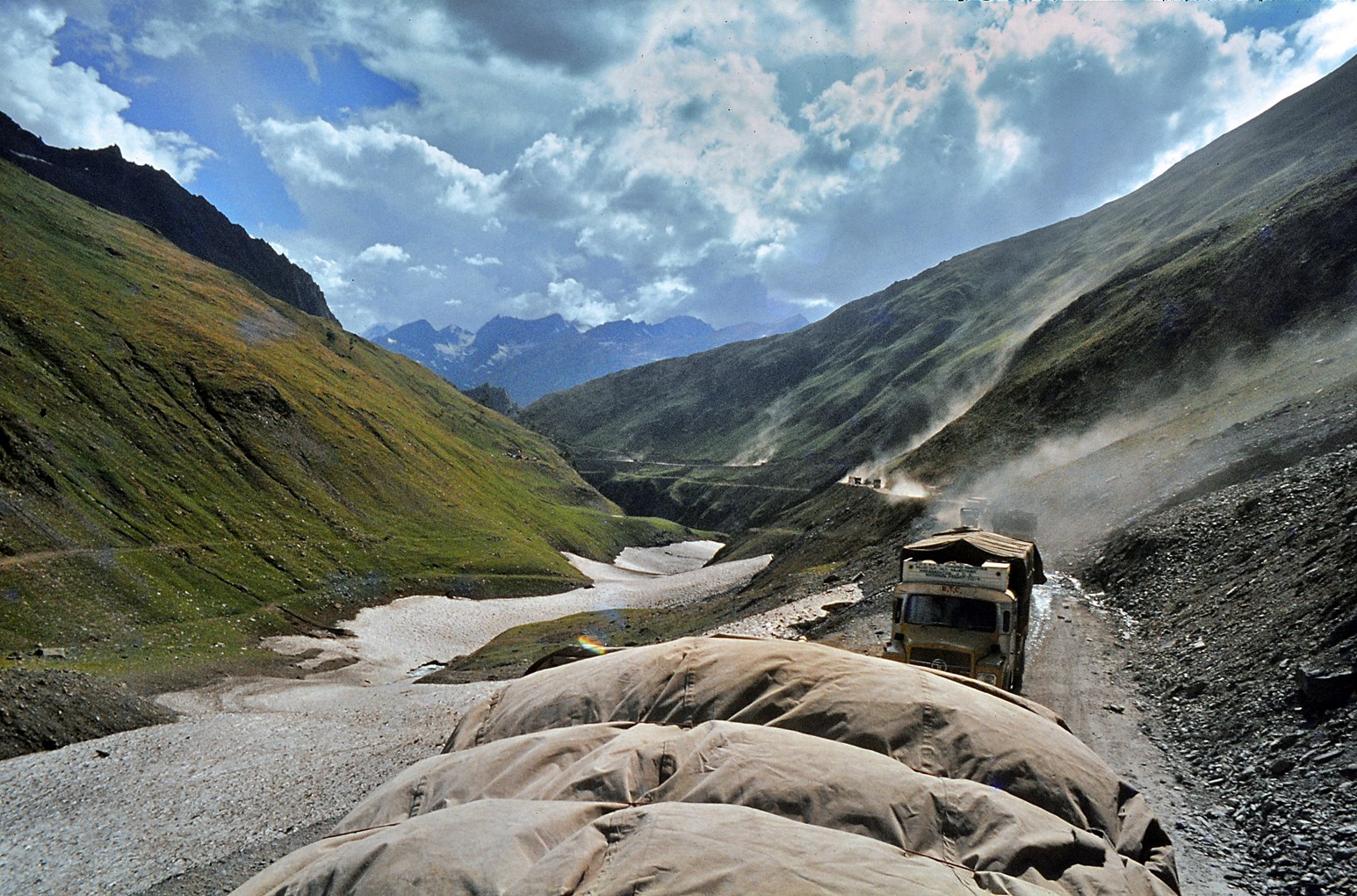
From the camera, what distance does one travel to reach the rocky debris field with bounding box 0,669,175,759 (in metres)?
29.7

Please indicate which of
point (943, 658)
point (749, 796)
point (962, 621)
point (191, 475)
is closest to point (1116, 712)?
point (962, 621)

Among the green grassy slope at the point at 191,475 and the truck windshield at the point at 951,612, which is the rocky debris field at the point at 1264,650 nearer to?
the truck windshield at the point at 951,612

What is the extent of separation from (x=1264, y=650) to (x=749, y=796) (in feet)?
68.5

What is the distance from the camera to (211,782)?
28.4m

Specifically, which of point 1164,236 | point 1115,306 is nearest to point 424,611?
point 1115,306

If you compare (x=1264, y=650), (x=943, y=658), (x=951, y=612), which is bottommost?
(x=1264, y=650)

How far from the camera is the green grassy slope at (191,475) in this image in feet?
181

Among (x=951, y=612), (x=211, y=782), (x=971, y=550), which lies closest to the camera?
(x=951, y=612)

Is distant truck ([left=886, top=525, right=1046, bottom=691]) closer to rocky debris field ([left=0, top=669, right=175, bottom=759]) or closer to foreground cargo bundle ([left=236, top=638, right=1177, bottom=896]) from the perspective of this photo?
foreground cargo bundle ([left=236, top=638, right=1177, bottom=896])

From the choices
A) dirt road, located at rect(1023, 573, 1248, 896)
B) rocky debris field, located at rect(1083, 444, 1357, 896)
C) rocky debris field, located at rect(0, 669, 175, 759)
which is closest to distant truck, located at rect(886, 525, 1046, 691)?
dirt road, located at rect(1023, 573, 1248, 896)

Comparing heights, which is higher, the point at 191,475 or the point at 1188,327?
the point at 1188,327

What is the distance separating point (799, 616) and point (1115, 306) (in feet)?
224

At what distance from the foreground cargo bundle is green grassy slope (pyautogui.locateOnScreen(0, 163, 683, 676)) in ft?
186

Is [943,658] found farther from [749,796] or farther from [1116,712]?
[749,796]
